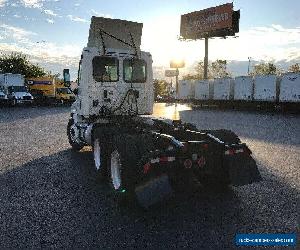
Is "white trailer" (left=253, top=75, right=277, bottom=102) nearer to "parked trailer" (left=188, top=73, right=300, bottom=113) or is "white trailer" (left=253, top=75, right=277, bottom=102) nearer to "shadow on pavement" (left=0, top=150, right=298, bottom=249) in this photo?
"parked trailer" (left=188, top=73, right=300, bottom=113)

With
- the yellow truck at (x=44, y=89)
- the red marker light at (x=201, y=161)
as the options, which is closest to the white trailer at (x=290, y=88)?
the yellow truck at (x=44, y=89)

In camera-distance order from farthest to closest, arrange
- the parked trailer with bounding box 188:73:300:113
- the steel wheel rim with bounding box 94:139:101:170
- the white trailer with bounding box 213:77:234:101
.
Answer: the white trailer with bounding box 213:77:234:101 < the parked trailer with bounding box 188:73:300:113 < the steel wheel rim with bounding box 94:139:101:170

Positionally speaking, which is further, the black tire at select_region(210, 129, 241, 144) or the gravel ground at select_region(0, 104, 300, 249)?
the black tire at select_region(210, 129, 241, 144)

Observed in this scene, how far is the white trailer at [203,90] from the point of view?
40.9 meters

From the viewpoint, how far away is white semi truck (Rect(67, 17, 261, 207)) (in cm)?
639

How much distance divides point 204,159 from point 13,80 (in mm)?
37474

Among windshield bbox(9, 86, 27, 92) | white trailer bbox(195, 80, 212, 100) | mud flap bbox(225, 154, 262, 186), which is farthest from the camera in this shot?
white trailer bbox(195, 80, 212, 100)

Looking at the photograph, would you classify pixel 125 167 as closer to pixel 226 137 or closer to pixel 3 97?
pixel 226 137

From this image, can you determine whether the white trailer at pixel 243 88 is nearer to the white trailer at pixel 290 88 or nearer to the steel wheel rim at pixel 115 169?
the white trailer at pixel 290 88

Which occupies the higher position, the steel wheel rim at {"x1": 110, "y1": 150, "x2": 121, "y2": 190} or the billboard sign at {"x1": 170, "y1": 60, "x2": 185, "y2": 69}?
the billboard sign at {"x1": 170, "y1": 60, "x2": 185, "y2": 69}

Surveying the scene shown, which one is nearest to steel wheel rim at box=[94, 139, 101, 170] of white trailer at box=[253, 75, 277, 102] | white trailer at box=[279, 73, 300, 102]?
white trailer at box=[279, 73, 300, 102]

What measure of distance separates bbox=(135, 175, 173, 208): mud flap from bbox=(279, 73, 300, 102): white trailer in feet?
87.1

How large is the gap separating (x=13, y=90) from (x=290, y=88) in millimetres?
28423

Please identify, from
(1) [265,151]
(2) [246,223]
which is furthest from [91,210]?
(1) [265,151]
